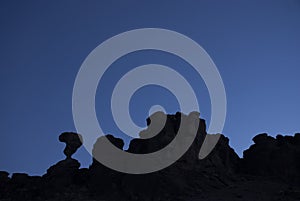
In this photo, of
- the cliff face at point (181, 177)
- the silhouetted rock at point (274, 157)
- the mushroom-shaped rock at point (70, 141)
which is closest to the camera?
the cliff face at point (181, 177)

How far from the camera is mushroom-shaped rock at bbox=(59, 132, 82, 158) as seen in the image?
7200 cm

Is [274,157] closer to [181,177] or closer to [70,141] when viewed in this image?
[181,177]

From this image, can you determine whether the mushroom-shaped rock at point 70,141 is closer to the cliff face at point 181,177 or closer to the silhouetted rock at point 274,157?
the cliff face at point 181,177

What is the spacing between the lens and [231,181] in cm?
5912

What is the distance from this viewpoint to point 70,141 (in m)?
73.1

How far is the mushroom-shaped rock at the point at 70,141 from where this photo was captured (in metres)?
72.0

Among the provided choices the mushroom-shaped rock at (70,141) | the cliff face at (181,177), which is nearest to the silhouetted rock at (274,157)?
the cliff face at (181,177)

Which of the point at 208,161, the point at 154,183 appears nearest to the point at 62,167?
the point at 154,183

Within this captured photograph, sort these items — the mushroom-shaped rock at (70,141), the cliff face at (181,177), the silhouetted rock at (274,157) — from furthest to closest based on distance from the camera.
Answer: the mushroom-shaped rock at (70,141), the silhouetted rock at (274,157), the cliff face at (181,177)

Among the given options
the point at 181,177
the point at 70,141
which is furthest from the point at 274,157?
the point at 70,141

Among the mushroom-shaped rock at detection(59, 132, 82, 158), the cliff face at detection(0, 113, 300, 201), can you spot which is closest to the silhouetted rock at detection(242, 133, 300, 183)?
the cliff face at detection(0, 113, 300, 201)

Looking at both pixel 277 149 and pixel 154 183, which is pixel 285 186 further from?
pixel 154 183

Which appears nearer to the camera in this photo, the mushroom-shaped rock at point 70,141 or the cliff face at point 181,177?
the cliff face at point 181,177

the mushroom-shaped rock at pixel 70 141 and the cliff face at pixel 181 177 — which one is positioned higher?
the mushroom-shaped rock at pixel 70 141
